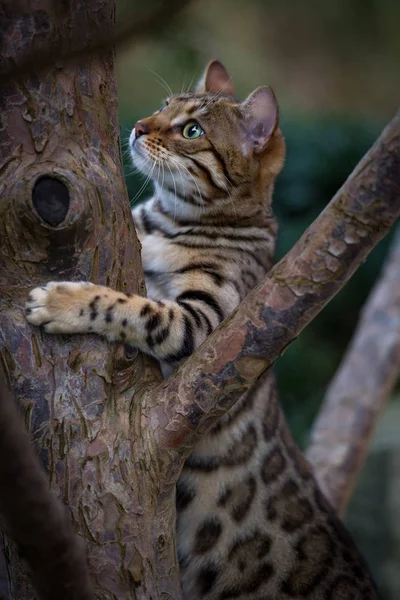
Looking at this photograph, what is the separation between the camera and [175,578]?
2.35 metres

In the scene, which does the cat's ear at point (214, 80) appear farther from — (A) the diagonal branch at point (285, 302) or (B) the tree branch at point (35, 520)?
(B) the tree branch at point (35, 520)

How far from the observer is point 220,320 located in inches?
109

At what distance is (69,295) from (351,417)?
8.64 ft

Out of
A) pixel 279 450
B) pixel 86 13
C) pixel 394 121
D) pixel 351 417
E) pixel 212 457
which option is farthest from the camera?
pixel 351 417

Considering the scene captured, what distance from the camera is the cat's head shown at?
320cm

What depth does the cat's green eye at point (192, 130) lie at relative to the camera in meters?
3.28

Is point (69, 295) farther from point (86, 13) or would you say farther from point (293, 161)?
point (293, 161)

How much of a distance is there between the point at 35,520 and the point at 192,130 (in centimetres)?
214

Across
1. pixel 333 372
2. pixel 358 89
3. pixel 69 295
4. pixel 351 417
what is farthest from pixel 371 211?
pixel 358 89

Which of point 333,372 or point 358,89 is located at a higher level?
point 358,89

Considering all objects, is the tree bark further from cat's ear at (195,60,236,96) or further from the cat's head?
cat's ear at (195,60,236,96)

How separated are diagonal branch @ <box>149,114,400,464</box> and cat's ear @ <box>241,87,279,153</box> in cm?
139

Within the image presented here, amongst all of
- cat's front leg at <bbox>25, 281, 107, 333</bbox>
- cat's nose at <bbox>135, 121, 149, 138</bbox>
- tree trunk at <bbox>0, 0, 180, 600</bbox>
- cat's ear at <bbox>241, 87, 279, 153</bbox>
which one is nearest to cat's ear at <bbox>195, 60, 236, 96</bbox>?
cat's ear at <bbox>241, 87, 279, 153</bbox>

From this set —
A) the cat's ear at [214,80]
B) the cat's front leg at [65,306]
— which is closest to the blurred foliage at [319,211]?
the cat's ear at [214,80]
